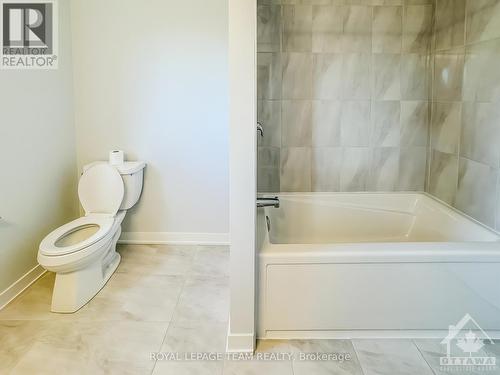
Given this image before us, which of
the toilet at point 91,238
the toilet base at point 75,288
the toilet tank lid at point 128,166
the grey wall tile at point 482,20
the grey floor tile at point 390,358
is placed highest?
the grey wall tile at point 482,20

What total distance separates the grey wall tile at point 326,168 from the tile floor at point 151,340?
105cm

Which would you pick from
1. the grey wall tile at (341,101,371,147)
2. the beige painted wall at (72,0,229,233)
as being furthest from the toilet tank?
the grey wall tile at (341,101,371,147)

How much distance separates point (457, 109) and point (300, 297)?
169cm

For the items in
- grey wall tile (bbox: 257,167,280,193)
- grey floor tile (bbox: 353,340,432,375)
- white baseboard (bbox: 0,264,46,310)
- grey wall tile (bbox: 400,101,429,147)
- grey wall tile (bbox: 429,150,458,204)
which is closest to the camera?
grey floor tile (bbox: 353,340,432,375)

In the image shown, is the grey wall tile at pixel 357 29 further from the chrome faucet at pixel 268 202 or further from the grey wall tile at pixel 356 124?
the chrome faucet at pixel 268 202

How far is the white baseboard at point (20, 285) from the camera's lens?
2977 mm

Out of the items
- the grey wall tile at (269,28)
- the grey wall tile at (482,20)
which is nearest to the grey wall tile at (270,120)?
the grey wall tile at (269,28)

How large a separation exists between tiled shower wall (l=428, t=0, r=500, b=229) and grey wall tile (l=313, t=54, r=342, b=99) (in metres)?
0.70

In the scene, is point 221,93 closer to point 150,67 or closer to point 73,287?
point 150,67

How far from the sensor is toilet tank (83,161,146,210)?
144 inches

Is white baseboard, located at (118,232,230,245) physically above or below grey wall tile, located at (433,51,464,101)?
below

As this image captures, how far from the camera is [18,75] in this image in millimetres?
3174

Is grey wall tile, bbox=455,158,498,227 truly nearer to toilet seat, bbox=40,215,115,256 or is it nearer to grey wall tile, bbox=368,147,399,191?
grey wall tile, bbox=368,147,399,191

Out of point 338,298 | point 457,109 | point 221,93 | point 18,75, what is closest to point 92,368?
point 338,298
